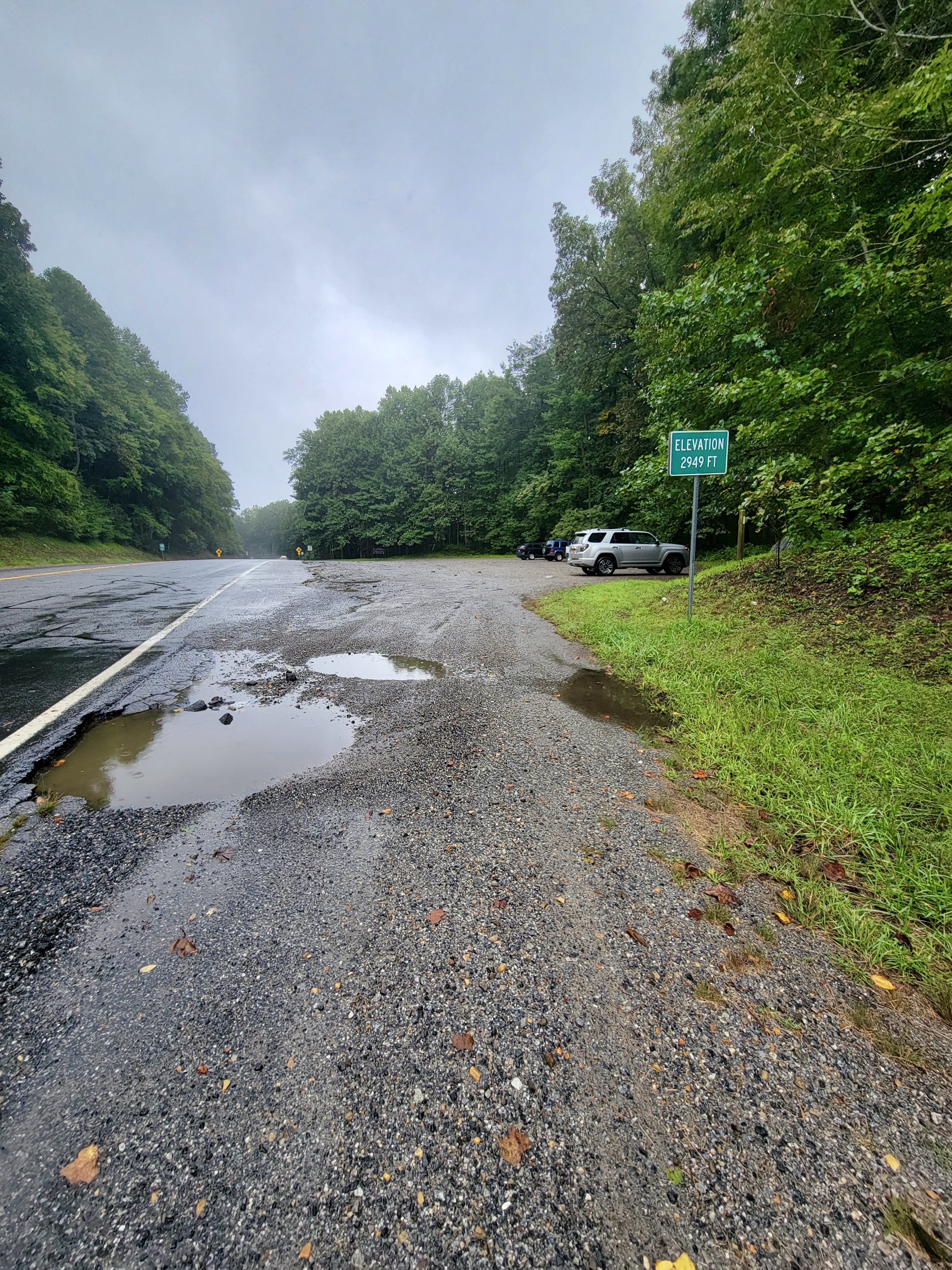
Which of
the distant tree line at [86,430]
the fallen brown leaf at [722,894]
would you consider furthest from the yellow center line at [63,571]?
the fallen brown leaf at [722,894]

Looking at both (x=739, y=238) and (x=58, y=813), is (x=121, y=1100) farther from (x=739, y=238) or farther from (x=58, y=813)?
(x=739, y=238)

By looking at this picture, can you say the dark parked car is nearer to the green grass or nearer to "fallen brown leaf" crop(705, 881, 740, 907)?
the green grass

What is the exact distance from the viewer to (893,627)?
536 cm

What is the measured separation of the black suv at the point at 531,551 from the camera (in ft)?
102

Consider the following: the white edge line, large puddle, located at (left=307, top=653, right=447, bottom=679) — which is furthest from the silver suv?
the white edge line

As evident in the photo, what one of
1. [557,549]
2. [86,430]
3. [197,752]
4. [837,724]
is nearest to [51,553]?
[86,430]

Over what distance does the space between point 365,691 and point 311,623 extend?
3791mm

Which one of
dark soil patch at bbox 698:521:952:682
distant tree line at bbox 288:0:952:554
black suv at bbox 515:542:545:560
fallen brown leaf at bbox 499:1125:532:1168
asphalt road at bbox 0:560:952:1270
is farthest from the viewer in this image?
black suv at bbox 515:542:545:560

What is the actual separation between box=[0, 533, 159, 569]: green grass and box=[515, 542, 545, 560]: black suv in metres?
22.3

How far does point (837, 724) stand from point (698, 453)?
4.81 m

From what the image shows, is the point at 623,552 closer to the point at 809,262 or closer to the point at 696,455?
the point at 696,455

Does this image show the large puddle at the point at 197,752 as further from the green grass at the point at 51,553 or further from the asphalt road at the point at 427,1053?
the green grass at the point at 51,553

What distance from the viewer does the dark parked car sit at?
98.6 feet

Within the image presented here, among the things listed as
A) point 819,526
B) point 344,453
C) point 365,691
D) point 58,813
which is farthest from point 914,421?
point 344,453
